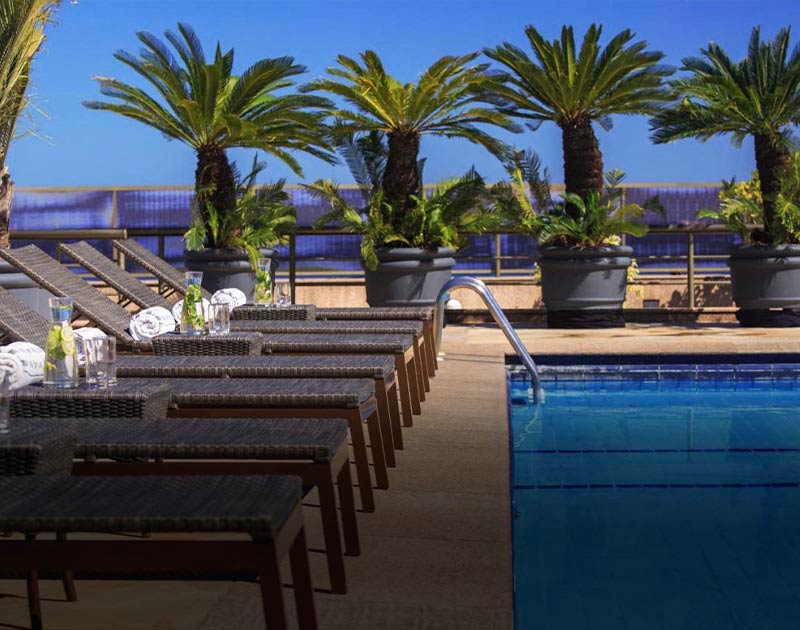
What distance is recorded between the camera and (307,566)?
111 inches

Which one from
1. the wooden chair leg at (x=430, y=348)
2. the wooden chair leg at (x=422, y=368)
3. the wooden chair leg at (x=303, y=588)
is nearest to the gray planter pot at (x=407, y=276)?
the wooden chair leg at (x=430, y=348)

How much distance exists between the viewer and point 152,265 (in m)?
10.4

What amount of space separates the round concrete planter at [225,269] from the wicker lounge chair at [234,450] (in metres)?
9.90

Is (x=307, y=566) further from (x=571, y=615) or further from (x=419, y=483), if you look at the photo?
(x=419, y=483)

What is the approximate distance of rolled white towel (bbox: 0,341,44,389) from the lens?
5.36 meters

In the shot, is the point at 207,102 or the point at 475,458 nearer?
the point at 475,458

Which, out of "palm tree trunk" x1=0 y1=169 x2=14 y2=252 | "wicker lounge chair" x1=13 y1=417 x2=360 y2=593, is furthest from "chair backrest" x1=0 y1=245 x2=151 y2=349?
"wicker lounge chair" x1=13 y1=417 x2=360 y2=593

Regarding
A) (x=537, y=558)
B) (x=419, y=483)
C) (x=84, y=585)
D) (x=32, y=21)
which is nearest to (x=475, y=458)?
(x=419, y=483)

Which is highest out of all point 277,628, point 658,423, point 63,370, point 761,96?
point 761,96

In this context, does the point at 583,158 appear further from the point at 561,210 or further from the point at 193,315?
the point at 193,315

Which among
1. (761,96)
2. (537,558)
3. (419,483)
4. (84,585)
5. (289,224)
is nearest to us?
(84,585)

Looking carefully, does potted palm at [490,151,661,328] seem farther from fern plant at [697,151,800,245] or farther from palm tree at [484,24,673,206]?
fern plant at [697,151,800,245]

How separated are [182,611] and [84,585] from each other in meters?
0.45

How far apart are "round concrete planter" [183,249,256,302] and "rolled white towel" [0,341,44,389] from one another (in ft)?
26.4
